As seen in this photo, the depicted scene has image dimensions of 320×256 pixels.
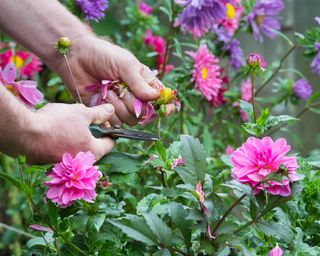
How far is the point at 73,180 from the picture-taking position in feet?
3.10

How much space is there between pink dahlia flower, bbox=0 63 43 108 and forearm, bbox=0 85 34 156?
5.8 inches

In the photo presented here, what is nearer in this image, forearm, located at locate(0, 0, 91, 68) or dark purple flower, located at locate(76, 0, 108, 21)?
forearm, located at locate(0, 0, 91, 68)

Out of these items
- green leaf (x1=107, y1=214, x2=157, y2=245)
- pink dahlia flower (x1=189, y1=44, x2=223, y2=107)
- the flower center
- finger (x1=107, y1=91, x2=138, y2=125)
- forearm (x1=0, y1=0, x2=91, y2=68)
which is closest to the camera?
green leaf (x1=107, y1=214, x2=157, y2=245)

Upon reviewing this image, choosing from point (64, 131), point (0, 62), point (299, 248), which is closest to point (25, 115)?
point (64, 131)

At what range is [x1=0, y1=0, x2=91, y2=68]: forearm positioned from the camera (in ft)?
4.45

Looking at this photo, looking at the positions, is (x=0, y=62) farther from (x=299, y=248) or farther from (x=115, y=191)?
(x=299, y=248)

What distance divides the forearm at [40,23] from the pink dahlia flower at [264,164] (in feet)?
1.90

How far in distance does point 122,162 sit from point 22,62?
1066 mm

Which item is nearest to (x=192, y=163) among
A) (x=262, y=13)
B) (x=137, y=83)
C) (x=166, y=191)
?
(x=166, y=191)

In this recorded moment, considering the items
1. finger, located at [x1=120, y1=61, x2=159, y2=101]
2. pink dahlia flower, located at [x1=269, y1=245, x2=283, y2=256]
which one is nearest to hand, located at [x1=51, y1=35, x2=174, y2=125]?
finger, located at [x1=120, y1=61, x2=159, y2=101]

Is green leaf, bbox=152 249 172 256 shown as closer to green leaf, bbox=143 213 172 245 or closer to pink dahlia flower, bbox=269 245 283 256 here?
green leaf, bbox=143 213 172 245

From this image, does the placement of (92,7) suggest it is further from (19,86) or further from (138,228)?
(138,228)

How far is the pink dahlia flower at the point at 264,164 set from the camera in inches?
33.8

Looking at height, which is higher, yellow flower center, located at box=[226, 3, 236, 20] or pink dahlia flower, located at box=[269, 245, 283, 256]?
pink dahlia flower, located at box=[269, 245, 283, 256]
